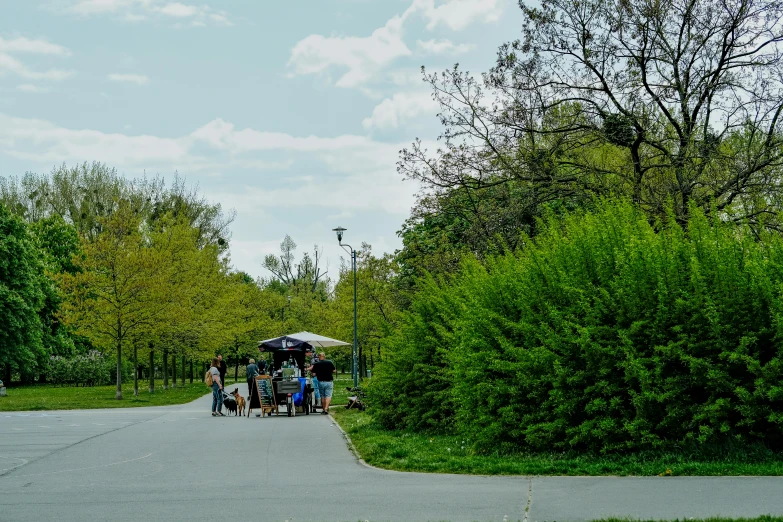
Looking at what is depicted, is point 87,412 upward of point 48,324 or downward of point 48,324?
downward

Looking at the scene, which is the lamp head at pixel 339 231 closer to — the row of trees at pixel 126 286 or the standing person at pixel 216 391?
the row of trees at pixel 126 286

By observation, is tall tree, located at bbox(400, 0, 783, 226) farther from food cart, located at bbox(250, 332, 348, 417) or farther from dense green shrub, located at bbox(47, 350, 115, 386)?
dense green shrub, located at bbox(47, 350, 115, 386)

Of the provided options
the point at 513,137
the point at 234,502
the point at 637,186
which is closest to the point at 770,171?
the point at 637,186

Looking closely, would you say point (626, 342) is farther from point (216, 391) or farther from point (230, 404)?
point (216, 391)

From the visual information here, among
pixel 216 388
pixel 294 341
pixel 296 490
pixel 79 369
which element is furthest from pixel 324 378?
pixel 79 369

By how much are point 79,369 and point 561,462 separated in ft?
163

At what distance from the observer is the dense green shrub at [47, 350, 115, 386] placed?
54125 mm

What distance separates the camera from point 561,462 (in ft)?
33.6

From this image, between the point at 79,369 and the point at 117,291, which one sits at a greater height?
the point at 117,291

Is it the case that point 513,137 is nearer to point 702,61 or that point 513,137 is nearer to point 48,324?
point 702,61

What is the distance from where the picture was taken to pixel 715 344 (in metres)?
10.1

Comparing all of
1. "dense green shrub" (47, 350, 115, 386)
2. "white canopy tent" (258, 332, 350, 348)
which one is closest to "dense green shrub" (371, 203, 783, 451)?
"white canopy tent" (258, 332, 350, 348)

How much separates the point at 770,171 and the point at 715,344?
9.65m

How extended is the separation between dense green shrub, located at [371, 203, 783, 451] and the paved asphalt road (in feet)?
4.47
